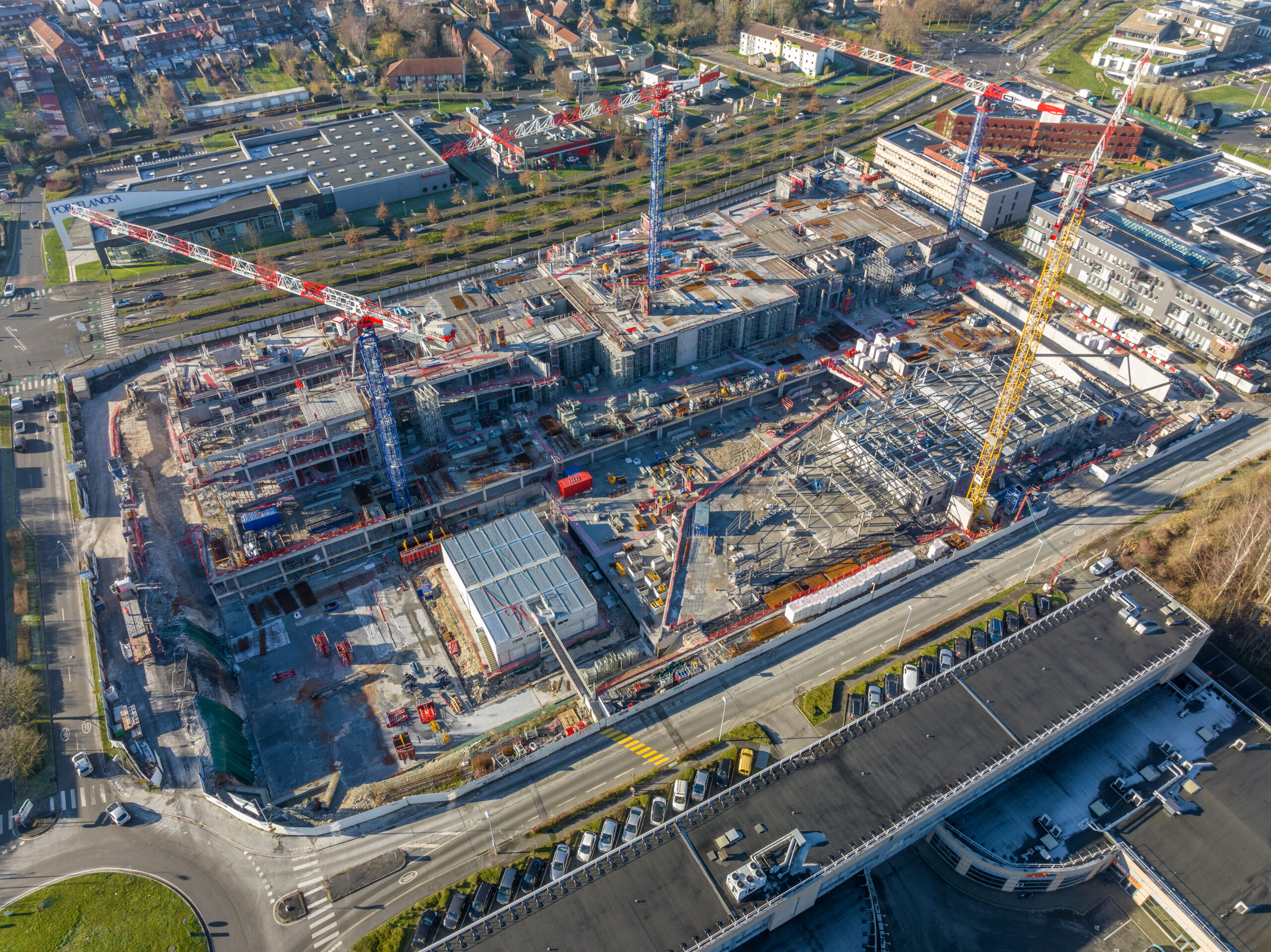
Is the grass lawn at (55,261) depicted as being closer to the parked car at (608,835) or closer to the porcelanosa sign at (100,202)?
the porcelanosa sign at (100,202)

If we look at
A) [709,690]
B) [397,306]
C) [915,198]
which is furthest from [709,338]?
[915,198]

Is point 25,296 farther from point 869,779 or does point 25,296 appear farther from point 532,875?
point 869,779

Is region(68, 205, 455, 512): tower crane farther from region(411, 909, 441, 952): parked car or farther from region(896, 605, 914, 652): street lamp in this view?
region(896, 605, 914, 652): street lamp

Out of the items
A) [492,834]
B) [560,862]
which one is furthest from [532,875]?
[492,834]

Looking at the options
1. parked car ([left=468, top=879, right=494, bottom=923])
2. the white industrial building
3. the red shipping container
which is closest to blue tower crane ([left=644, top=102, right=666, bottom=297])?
the red shipping container

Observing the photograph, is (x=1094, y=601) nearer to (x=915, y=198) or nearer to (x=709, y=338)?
(x=709, y=338)

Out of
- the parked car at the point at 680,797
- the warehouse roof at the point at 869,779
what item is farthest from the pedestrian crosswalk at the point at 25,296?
the parked car at the point at 680,797

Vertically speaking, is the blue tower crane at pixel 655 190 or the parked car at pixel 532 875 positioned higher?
the blue tower crane at pixel 655 190
